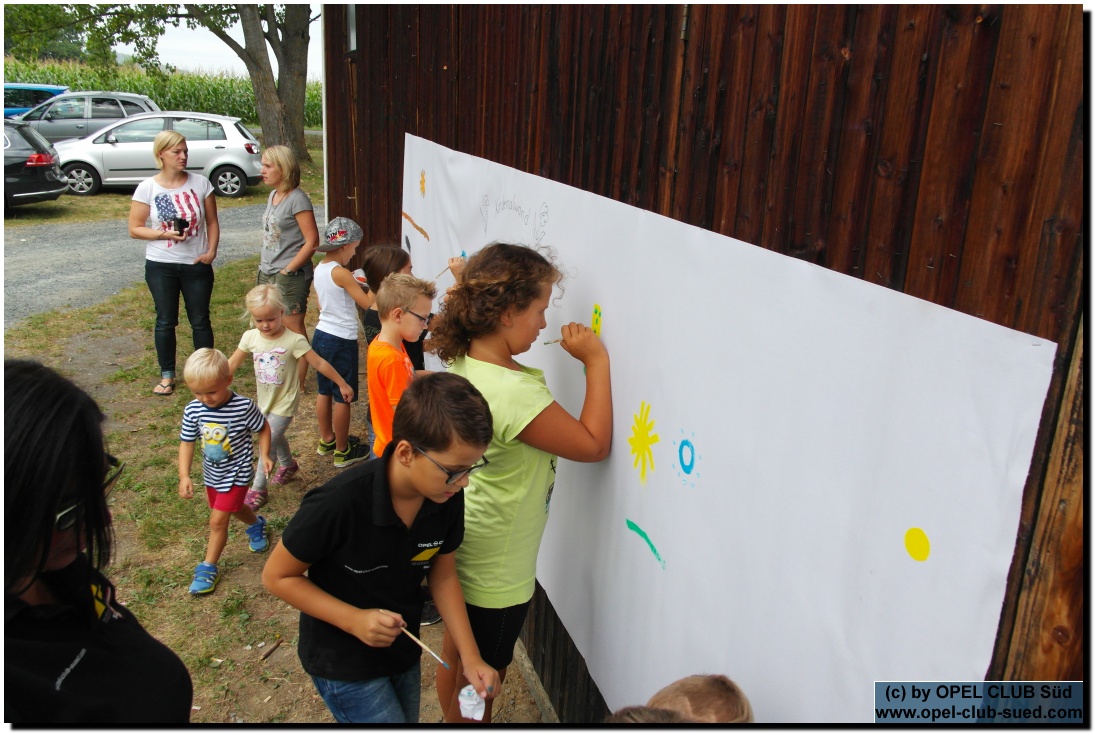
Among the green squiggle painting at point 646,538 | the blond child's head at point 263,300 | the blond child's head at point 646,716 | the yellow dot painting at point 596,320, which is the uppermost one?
the yellow dot painting at point 596,320

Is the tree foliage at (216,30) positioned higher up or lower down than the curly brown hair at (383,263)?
higher up

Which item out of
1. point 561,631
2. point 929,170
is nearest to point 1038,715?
point 929,170

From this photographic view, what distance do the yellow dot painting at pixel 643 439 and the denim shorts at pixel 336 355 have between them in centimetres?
298

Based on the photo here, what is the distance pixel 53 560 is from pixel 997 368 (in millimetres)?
1452

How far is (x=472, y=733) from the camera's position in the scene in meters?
1.53

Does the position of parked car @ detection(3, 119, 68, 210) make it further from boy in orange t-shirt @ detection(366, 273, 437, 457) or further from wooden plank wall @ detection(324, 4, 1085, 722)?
wooden plank wall @ detection(324, 4, 1085, 722)

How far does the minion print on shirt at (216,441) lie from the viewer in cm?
377

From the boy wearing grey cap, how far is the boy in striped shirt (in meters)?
0.96

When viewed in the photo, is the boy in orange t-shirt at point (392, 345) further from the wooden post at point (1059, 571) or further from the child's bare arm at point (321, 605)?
the wooden post at point (1059, 571)

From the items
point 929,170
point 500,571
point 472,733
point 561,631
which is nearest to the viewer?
point 929,170

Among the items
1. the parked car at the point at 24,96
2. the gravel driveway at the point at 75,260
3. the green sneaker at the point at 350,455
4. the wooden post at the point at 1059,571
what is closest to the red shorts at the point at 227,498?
the green sneaker at the point at 350,455

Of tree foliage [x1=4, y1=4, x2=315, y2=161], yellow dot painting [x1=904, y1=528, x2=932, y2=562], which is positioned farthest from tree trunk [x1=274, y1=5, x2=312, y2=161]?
yellow dot painting [x1=904, y1=528, x2=932, y2=562]

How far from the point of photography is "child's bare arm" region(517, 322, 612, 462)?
229cm

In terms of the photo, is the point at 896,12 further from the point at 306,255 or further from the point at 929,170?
the point at 306,255
